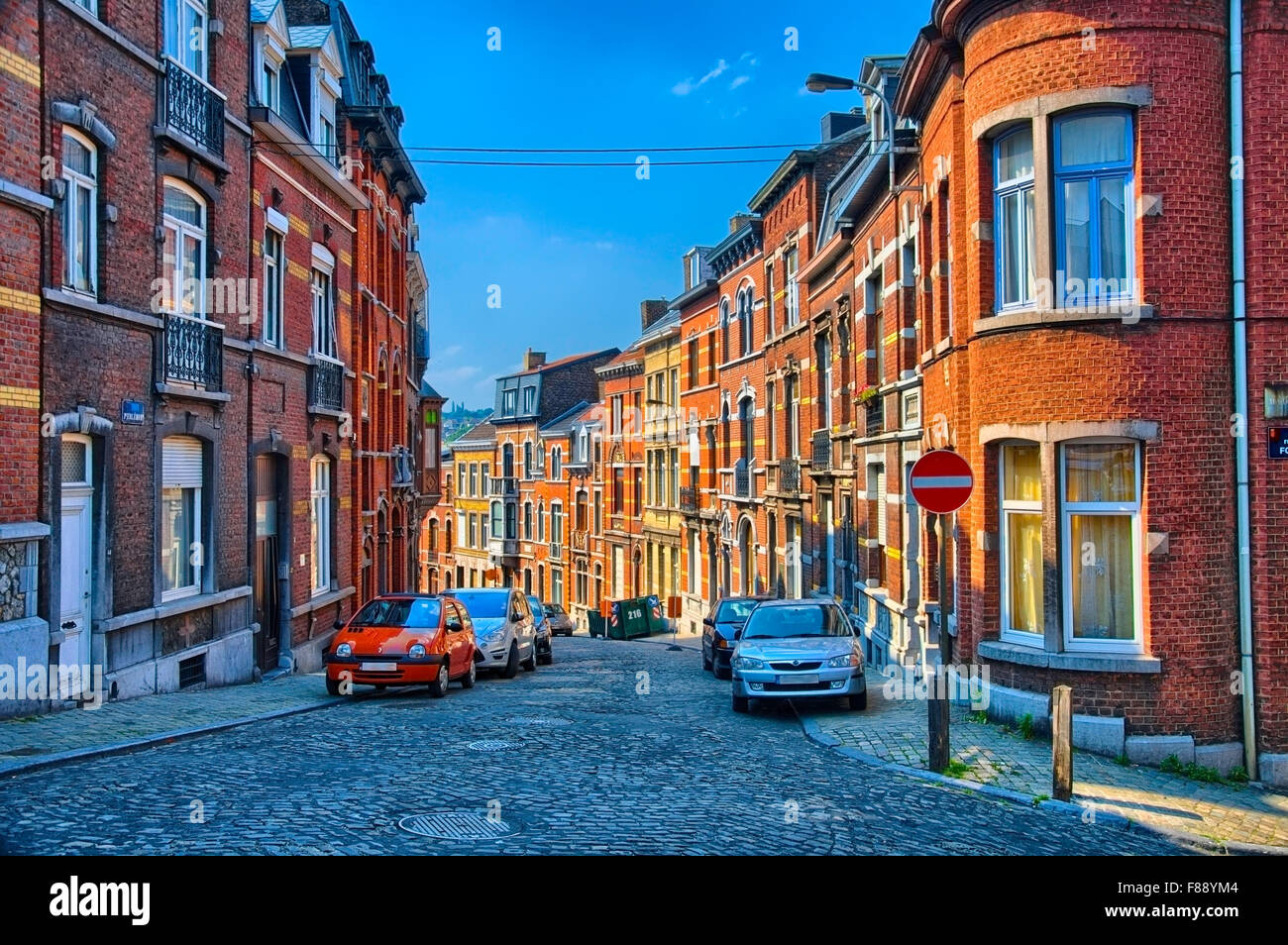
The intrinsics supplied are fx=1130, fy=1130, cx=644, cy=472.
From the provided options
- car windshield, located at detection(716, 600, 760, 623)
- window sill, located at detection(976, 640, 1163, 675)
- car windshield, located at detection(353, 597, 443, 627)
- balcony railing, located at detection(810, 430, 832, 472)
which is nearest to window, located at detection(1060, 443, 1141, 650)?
window sill, located at detection(976, 640, 1163, 675)

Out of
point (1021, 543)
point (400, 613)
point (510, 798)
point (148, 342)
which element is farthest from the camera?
point (400, 613)

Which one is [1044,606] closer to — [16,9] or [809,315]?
[16,9]

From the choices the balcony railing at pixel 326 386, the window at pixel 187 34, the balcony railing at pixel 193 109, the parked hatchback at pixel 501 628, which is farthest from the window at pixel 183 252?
the parked hatchback at pixel 501 628

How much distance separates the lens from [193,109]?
625 inches

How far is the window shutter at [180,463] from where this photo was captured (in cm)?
1543

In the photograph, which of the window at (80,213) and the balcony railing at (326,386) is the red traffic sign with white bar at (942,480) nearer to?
the window at (80,213)

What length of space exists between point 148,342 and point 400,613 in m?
5.07

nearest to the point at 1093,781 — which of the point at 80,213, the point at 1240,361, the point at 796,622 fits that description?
the point at 1240,361

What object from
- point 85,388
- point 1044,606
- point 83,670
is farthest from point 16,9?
point 1044,606

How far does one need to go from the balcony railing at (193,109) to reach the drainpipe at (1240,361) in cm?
1287

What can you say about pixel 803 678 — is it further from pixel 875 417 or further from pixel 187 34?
pixel 187 34

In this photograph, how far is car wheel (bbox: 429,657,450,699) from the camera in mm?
16000

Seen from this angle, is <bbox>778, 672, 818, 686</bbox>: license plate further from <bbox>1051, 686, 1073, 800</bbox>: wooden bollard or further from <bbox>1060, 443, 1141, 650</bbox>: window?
<bbox>1051, 686, 1073, 800</bbox>: wooden bollard

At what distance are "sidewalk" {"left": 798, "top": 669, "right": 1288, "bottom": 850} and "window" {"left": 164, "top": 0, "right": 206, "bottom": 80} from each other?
12.5 meters
